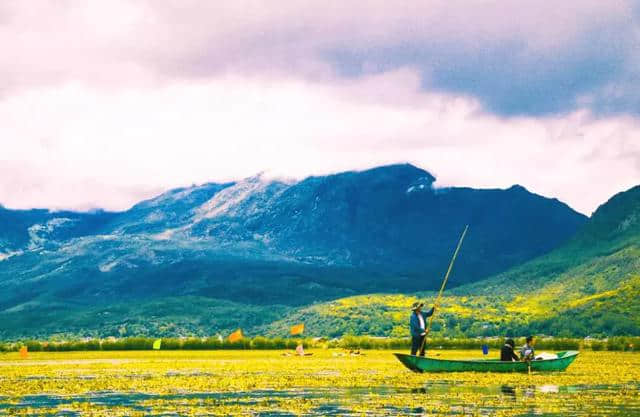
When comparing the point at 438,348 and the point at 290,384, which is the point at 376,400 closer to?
the point at 290,384

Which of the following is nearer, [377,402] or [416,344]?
[377,402]

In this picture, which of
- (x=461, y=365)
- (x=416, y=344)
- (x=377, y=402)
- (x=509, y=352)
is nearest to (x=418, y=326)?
(x=416, y=344)

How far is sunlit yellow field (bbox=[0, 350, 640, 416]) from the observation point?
3647 cm

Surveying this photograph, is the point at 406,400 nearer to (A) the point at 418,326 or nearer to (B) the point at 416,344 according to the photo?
(A) the point at 418,326

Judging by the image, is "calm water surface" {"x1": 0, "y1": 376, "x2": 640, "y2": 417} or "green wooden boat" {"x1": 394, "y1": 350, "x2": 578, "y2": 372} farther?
"green wooden boat" {"x1": 394, "y1": 350, "x2": 578, "y2": 372}

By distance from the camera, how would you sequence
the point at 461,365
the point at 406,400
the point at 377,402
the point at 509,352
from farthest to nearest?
the point at 509,352 < the point at 461,365 < the point at 406,400 < the point at 377,402

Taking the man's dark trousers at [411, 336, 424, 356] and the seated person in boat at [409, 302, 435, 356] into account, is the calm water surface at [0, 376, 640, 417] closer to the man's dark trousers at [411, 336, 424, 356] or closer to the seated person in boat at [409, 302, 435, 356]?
the seated person in boat at [409, 302, 435, 356]

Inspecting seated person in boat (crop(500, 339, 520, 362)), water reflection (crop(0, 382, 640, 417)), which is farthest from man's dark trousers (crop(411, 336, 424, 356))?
water reflection (crop(0, 382, 640, 417))

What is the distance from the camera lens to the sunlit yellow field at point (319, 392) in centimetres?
3647

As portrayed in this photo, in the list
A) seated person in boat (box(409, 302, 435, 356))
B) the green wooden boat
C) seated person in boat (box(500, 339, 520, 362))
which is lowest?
the green wooden boat

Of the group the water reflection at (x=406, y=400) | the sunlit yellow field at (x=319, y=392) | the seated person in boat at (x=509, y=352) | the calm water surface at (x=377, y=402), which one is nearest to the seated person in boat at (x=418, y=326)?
the sunlit yellow field at (x=319, y=392)

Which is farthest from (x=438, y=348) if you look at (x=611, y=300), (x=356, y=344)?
(x=611, y=300)

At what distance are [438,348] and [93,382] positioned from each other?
233ft

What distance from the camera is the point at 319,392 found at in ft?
144
